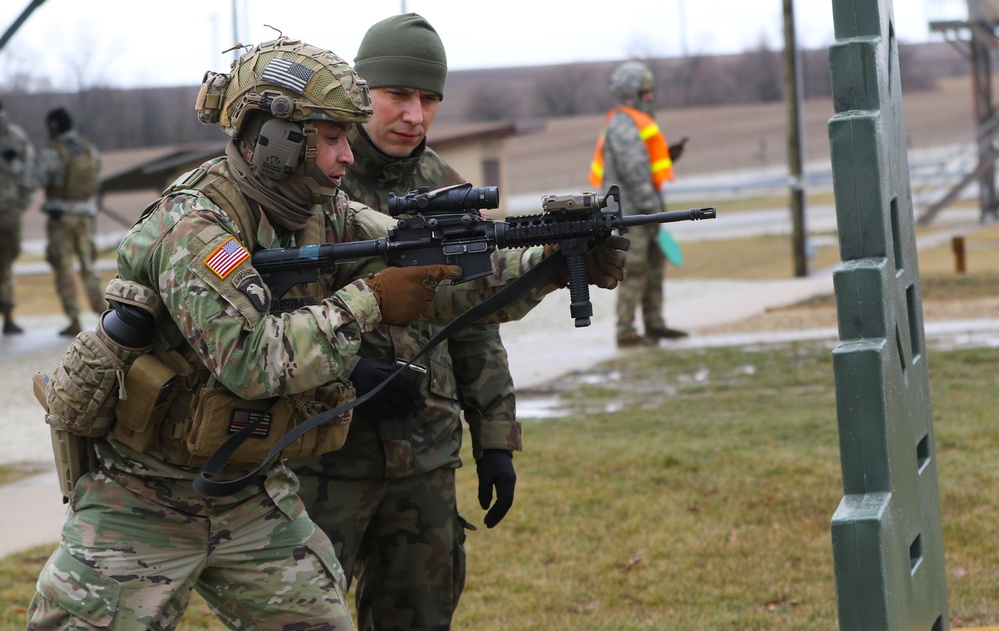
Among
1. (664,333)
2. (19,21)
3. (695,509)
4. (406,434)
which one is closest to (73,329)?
(19,21)

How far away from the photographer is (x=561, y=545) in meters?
6.20

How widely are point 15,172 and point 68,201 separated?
0.60m

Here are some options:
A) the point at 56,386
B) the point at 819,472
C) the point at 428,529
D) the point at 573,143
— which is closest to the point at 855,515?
the point at 428,529

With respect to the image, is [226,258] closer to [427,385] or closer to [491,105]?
[427,385]

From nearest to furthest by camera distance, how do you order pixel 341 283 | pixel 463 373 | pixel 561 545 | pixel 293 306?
pixel 293 306
pixel 341 283
pixel 463 373
pixel 561 545

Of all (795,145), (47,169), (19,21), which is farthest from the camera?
(795,145)

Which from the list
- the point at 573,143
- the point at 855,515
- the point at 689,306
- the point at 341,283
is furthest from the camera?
the point at 573,143

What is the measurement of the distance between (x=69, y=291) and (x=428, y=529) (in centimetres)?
1169

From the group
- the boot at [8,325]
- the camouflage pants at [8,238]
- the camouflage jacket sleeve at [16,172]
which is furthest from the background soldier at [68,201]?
the boot at [8,325]

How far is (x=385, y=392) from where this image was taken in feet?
11.9

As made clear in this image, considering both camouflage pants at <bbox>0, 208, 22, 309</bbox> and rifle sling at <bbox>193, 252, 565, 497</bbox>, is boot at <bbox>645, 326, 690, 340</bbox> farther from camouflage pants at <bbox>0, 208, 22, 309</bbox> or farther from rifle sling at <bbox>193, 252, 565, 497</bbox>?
rifle sling at <bbox>193, 252, 565, 497</bbox>

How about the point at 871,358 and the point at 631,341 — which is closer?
the point at 871,358

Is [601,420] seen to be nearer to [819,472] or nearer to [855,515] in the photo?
[819,472]

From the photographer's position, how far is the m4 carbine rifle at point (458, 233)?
324 centimetres
